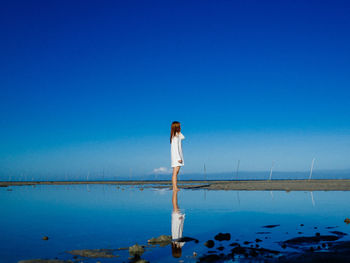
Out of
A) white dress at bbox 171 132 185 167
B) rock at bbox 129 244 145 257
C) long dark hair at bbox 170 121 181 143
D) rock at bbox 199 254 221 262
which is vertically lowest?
rock at bbox 199 254 221 262

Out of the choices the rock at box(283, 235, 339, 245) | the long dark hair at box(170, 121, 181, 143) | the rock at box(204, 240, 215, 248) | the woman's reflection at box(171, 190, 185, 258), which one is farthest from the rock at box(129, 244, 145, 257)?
the long dark hair at box(170, 121, 181, 143)

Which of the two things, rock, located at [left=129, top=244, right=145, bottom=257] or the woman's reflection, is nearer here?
rock, located at [left=129, top=244, right=145, bottom=257]

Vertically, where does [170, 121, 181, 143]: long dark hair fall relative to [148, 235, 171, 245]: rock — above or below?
Result: above

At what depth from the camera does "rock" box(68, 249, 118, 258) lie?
173 inches

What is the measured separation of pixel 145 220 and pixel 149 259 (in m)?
3.46

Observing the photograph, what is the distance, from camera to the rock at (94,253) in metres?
4.41

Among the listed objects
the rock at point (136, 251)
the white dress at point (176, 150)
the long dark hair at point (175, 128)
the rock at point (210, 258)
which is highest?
the long dark hair at point (175, 128)

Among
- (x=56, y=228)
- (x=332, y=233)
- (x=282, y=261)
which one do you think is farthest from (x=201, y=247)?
(x=56, y=228)

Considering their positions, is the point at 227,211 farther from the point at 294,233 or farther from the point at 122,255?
the point at 122,255

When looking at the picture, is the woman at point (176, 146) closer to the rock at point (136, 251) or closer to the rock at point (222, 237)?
the rock at point (222, 237)

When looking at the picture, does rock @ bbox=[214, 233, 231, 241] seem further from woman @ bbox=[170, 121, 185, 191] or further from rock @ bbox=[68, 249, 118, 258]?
woman @ bbox=[170, 121, 185, 191]

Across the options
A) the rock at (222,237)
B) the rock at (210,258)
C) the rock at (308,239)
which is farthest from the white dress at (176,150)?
the rock at (210,258)

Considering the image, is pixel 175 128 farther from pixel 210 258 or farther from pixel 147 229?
pixel 210 258

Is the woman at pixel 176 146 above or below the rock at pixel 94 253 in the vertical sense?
above
